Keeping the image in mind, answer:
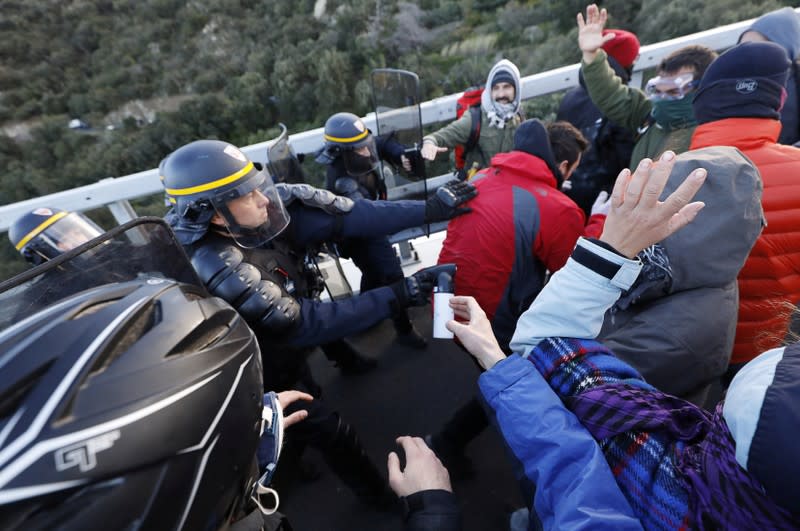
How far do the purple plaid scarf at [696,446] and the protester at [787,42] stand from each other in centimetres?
→ 269

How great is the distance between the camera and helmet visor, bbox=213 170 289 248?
1673 millimetres

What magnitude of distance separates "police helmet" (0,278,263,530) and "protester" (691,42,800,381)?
6.00 ft

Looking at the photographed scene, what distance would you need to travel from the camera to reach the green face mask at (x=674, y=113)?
2045mm

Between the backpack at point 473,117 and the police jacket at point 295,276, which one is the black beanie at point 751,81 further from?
the backpack at point 473,117

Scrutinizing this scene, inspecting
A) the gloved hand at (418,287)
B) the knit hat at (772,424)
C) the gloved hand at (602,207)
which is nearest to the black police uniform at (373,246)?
the gloved hand at (418,287)

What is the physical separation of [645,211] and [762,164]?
3.23 feet

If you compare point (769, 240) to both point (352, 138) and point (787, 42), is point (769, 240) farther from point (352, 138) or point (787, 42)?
point (352, 138)

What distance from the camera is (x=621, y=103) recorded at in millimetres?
2559

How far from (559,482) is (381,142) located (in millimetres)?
3152

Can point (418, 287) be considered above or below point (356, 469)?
above

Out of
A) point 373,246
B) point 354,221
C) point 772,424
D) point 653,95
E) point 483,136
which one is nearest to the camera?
point 772,424

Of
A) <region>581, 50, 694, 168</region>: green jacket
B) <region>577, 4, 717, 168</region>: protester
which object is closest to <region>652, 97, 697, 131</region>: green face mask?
<region>577, 4, 717, 168</region>: protester

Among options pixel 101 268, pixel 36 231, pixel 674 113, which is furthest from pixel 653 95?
pixel 36 231

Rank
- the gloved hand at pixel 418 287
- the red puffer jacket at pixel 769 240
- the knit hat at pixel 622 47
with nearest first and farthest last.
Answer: the red puffer jacket at pixel 769 240 < the gloved hand at pixel 418 287 < the knit hat at pixel 622 47
